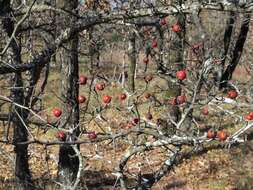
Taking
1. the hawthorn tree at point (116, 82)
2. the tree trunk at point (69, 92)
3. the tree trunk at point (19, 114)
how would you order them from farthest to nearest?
the tree trunk at point (69, 92)
the tree trunk at point (19, 114)
the hawthorn tree at point (116, 82)

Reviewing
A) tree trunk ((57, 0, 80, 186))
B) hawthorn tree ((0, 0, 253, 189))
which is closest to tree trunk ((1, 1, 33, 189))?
hawthorn tree ((0, 0, 253, 189))

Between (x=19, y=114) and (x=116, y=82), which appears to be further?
(x=19, y=114)

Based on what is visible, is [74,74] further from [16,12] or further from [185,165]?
[185,165]

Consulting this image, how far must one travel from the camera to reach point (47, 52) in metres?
6.98

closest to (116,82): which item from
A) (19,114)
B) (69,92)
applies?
(19,114)

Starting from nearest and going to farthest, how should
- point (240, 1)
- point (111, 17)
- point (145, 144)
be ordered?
point (240, 1) → point (145, 144) → point (111, 17)

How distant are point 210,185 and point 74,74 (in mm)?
4704

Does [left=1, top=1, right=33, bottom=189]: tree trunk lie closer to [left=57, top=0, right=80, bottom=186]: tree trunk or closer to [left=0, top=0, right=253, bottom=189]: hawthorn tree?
[left=0, top=0, right=253, bottom=189]: hawthorn tree

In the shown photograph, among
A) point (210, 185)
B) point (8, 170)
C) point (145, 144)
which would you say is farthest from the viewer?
point (8, 170)

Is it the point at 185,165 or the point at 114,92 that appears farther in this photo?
the point at 114,92

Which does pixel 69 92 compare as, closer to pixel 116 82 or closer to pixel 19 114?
pixel 19 114

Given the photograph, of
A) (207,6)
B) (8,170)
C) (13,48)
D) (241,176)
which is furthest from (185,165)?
(207,6)

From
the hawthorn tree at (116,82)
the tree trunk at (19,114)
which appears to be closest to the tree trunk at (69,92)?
the hawthorn tree at (116,82)

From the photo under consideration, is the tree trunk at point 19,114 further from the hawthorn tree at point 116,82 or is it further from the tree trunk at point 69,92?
the tree trunk at point 69,92
